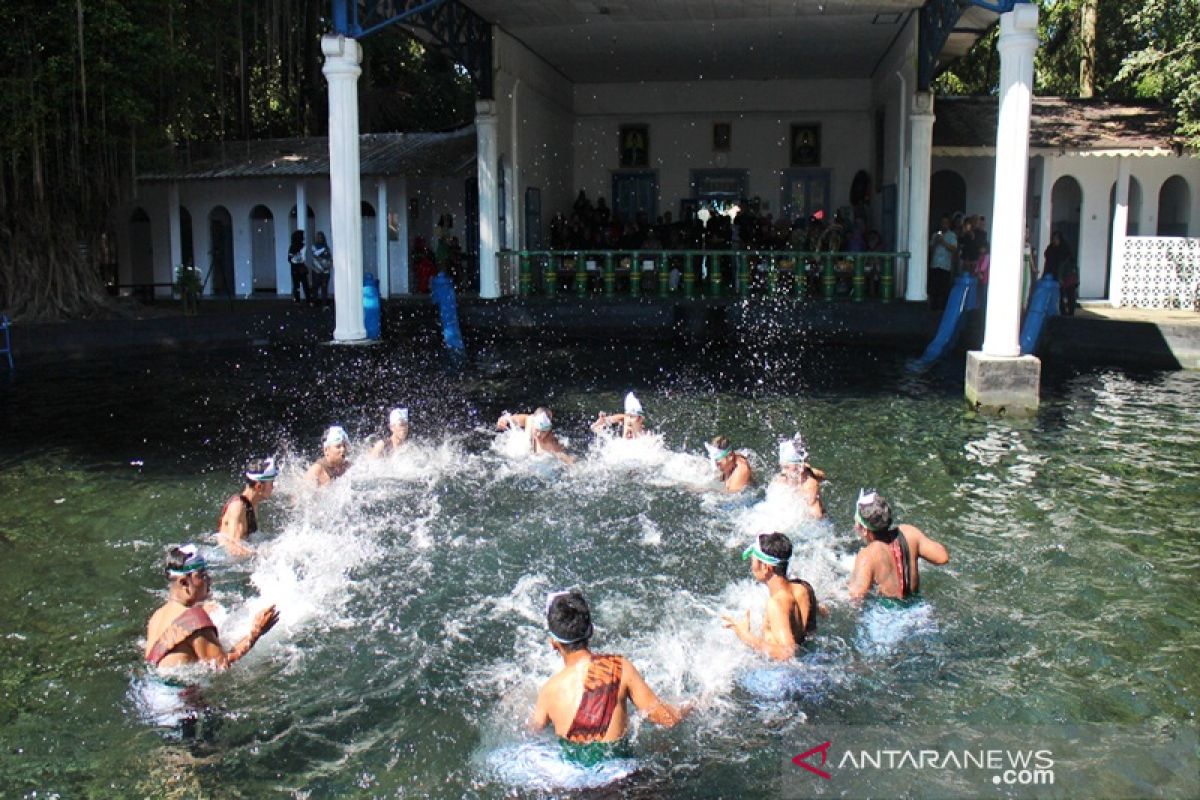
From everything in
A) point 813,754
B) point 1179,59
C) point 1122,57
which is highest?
point 1122,57

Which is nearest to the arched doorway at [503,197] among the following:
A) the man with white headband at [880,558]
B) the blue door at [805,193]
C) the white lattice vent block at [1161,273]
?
the blue door at [805,193]

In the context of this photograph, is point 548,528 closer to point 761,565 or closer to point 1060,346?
point 761,565

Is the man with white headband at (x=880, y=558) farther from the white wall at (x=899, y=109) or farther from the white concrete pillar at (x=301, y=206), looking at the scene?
the white concrete pillar at (x=301, y=206)

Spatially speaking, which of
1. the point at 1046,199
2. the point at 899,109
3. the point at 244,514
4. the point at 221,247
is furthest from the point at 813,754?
the point at 221,247

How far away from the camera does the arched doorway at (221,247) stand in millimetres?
27422

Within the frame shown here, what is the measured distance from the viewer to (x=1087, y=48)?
90.6 feet

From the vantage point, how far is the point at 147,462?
11.5 metres

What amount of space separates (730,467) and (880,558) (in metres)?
3.04

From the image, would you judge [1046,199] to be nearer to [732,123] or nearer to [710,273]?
[710,273]

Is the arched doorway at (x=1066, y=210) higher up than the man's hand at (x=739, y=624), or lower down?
higher up

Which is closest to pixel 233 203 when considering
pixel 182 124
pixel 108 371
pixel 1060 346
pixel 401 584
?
pixel 182 124

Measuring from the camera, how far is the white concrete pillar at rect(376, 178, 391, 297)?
24.8 m

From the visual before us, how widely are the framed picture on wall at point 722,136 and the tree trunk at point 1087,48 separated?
8845mm

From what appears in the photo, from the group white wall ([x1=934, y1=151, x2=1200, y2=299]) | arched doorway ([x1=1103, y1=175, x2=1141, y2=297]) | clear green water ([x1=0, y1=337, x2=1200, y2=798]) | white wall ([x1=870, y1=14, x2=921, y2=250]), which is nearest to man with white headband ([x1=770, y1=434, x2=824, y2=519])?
clear green water ([x1=0, y1=337, x2=1200, y2=798])
